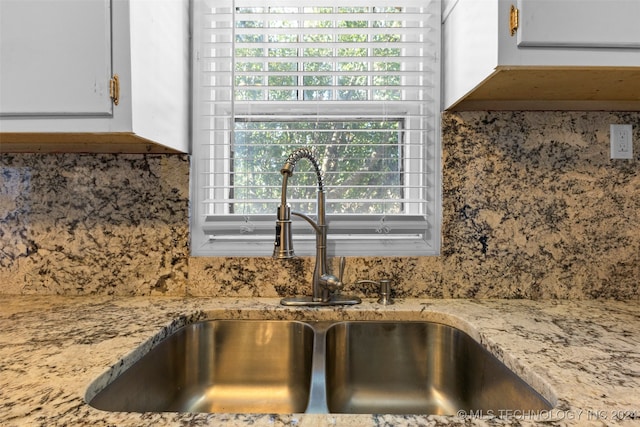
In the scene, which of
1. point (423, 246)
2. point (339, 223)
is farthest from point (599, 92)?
point (339, 223)

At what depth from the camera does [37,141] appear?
43.8 inches

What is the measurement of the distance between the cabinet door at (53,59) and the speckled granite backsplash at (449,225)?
350mm

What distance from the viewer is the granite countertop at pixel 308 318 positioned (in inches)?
21.0

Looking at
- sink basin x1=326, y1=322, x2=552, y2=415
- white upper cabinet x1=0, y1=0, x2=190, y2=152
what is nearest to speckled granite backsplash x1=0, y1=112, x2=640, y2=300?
sink basin x1=326, y1=322, x2=552, y2=415

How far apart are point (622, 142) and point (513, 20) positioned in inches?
27.9

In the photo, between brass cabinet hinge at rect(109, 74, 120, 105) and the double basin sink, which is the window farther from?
brass cabinet hinge at rect(109, 74, 120, 105)

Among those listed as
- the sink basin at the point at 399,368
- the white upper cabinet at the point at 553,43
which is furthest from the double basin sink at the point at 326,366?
the white upper cabinet at the point at 553,43

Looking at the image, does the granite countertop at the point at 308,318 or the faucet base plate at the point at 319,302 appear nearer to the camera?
the granite countertop at the point at 308,318

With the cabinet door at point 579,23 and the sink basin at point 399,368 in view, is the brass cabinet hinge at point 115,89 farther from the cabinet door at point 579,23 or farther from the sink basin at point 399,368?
the cabinet door at point 579,23

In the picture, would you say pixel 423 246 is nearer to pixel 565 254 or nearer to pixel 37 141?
pixel 565 254

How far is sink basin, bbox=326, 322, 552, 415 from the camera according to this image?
38.9 inches

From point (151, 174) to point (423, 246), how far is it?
957 millimetres

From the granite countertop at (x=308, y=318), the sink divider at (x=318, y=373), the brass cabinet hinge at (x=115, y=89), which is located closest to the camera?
the granite countertop at (x=308, y=318)

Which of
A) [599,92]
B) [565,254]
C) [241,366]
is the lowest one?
[241,366]
